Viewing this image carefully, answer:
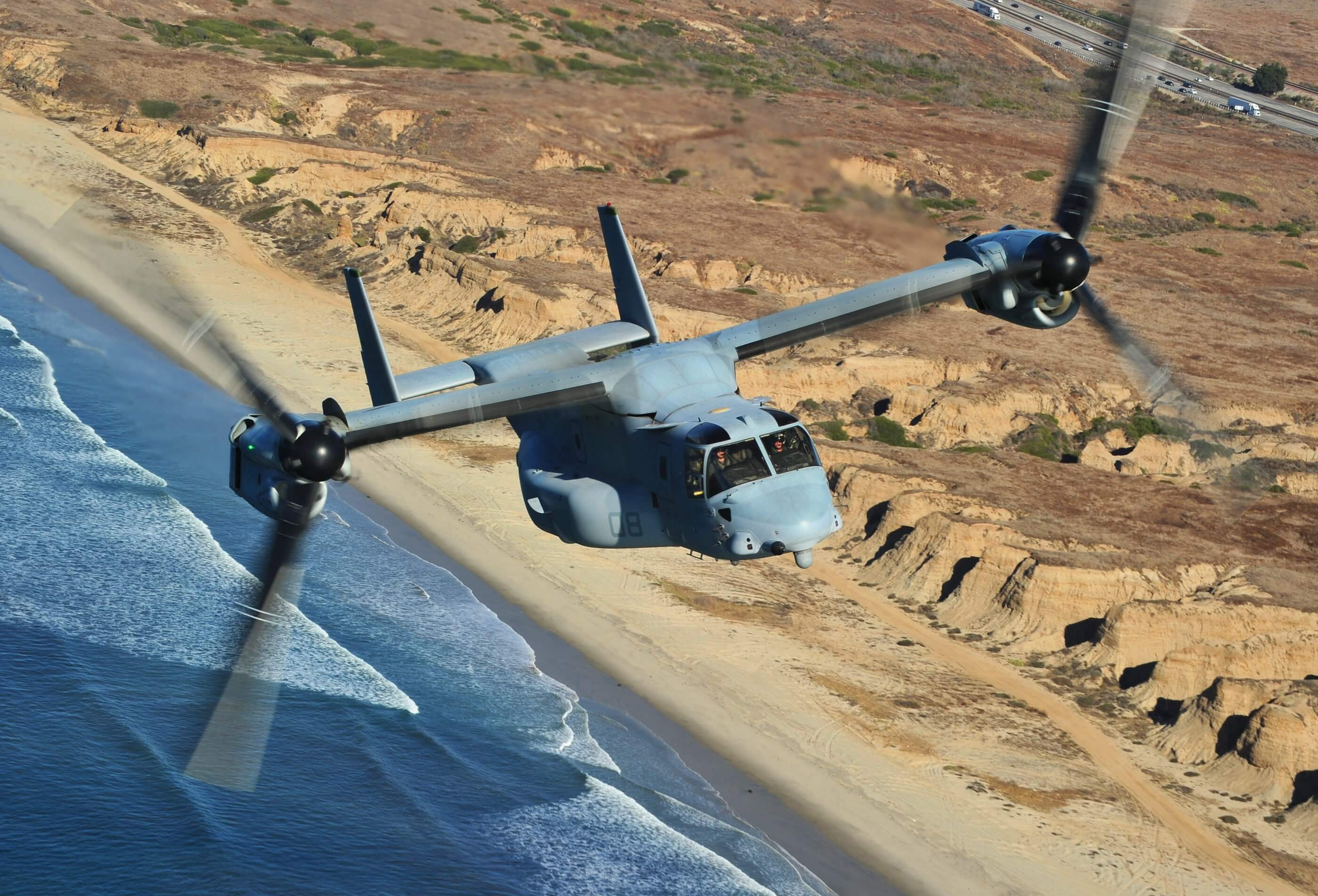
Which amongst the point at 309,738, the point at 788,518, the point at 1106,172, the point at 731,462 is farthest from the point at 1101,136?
the point at 309,738

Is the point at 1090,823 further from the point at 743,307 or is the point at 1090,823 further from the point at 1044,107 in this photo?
the point at 1044,107

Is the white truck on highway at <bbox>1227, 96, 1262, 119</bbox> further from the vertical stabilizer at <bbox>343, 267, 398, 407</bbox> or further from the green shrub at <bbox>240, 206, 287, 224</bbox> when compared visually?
the vertical stabilizer at <bbox>343, 267, 398, 407</bbox>

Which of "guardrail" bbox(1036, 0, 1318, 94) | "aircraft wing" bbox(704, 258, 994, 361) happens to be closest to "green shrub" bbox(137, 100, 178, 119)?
"aircraft wing" bbox(704, 258, 994, 361)

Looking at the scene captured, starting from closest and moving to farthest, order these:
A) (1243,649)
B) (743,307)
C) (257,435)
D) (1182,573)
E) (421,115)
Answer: (257,435) → (1243,649) → (1182,573) → (743,307) → (421,115)

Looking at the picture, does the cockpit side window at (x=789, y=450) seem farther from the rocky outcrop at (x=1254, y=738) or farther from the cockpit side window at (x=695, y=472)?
the rocky outcrop at (x=1254, y=738)

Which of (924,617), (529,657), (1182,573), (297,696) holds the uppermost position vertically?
(1182,573)

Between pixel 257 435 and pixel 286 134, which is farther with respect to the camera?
pixel 286 134

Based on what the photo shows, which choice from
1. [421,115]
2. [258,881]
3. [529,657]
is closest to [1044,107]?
[421,115]

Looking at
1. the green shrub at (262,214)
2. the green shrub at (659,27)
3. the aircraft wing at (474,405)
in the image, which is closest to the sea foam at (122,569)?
the aircraft wing at (474,405)
